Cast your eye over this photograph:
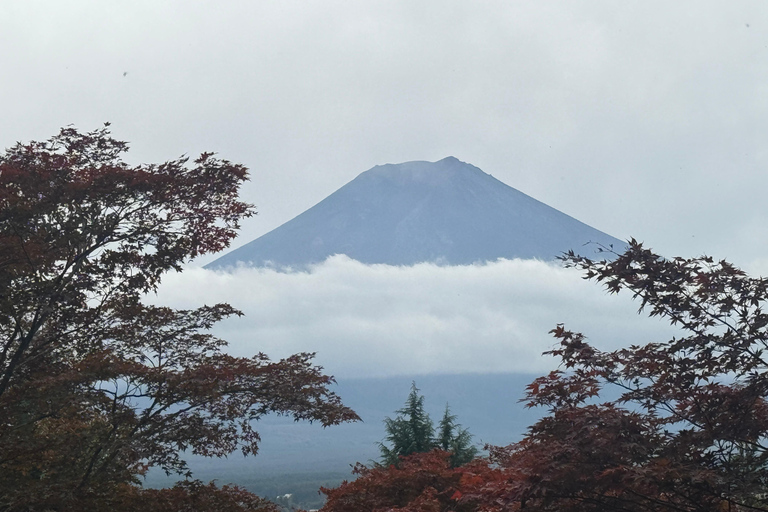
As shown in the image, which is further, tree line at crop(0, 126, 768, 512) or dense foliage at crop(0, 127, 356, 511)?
dense foliage at crop(0, 127, 356, 511)

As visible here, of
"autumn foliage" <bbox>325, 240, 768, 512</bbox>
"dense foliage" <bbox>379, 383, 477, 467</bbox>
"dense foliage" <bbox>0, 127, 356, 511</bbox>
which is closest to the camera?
"autumn foliage" <bbox>325, 240, 768, 512</bbox>

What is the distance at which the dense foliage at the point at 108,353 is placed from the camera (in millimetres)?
9672

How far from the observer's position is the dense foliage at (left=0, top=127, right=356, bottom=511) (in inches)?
381

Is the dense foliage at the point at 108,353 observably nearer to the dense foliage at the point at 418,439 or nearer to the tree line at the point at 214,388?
the tree line at the point at 214,388

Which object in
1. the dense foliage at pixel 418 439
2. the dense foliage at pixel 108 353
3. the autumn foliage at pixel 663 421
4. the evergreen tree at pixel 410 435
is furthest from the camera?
the evergreen tree at pixel 410 435

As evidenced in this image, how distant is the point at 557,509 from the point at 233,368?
5068 millimetres

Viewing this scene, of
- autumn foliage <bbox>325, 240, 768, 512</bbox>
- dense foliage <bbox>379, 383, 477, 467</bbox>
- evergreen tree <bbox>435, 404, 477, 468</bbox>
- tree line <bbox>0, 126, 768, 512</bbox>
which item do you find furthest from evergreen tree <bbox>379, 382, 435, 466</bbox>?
autumn foliage <bbox>325, 240, 768, 512</bbox>

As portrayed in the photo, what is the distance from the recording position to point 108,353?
1058 centimetres

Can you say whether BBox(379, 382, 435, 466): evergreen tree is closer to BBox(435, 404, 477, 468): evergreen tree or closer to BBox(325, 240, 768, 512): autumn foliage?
BBox(435, 404, 477, 468): evergreen tree

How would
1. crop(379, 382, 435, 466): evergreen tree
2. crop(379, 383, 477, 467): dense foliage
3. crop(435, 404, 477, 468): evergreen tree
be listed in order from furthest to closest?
crop(379, 382, 435, 466): evergreen tree < crop(379, 383, 477, 467): dense foliage < crop(435, 404, 477, 468): evergreen tree

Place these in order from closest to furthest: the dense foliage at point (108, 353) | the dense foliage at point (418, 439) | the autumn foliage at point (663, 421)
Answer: the autumn foliage at point (663, 421) < the dense foliage at point (108, 353) < the dense foliage at point (418, 439)

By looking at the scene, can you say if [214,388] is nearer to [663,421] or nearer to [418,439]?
[663,421]

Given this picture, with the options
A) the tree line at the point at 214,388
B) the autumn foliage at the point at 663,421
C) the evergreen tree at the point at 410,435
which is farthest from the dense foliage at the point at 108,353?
the evergreen tree at the point at 410,435

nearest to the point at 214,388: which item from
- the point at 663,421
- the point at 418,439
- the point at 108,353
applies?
the point at 108,353
